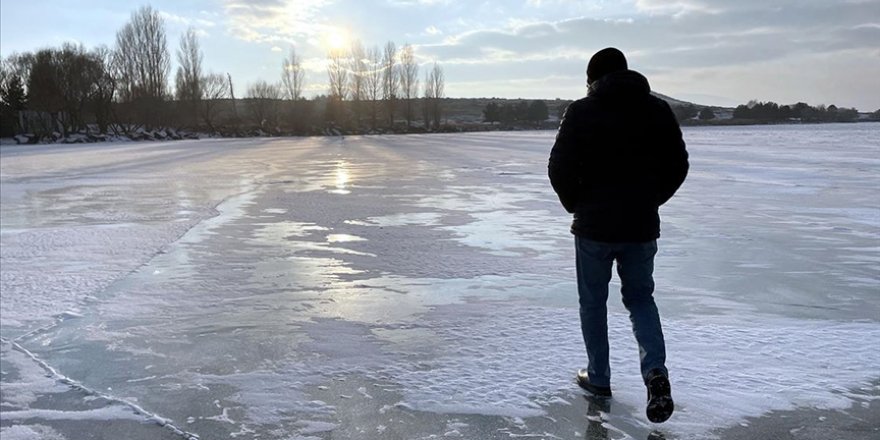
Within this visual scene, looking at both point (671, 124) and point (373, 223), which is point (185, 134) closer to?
point (373, 223)

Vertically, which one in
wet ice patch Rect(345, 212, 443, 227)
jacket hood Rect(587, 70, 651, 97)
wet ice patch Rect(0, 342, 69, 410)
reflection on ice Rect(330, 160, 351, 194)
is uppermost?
jacket hood Rect(587, 70, 651, 97)

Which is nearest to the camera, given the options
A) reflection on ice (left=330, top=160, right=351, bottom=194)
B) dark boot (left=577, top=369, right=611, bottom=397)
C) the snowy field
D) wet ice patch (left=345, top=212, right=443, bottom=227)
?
the snowy field

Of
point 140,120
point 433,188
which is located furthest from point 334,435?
point 140,120

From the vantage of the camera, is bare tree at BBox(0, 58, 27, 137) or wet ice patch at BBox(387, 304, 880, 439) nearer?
wet ice patch at BBox(387, 304, 880, 439)

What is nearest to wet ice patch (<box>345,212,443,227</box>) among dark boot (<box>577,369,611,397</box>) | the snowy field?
the snowy field

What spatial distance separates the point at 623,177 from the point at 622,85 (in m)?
0.40

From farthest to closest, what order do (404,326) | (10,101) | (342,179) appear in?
(10,101) → (342,179) → (404,326)

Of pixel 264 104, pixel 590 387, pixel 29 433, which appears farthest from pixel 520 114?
pixel 29 433

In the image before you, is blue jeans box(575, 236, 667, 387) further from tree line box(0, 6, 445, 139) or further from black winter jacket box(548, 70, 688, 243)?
tree line box(0, 6, 445, 139)

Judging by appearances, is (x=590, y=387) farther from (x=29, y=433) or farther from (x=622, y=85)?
(x=29, y=433)

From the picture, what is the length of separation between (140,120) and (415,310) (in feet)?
229

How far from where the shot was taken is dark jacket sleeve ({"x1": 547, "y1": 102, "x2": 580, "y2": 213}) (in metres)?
2.76

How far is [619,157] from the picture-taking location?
2740 millimetres

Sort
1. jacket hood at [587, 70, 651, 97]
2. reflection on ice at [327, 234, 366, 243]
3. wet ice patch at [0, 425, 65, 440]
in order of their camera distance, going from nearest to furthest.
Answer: jacket hood at [587, 70, 651, 97] → wet ice patch at [0, 425, 65, 440] → reflection on ice at [327, 234, 366, 243]
